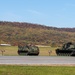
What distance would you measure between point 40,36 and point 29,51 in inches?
3328

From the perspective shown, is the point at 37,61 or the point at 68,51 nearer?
the point at 37,61

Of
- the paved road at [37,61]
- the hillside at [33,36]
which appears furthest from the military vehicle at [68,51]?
the hillside at [33,36]

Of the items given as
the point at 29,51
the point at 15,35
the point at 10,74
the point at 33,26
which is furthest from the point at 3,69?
the point at 33,26

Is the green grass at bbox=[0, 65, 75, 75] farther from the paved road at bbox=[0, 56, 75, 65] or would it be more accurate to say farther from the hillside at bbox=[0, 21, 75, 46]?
the hillside at bbox=[0, 21, 75, 46]

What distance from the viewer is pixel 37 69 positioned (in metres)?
17.6

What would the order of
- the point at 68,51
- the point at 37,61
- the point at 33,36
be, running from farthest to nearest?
the point at 33,36 < the point at 68,51 < the point at 37,61

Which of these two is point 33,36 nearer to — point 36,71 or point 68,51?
point 68,51

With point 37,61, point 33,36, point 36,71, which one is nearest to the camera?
point 36,71

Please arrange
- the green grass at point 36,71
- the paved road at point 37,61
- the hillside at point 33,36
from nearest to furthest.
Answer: the green grass at point 36,71
the paved road at point 37,61
the hillside at point 33,36

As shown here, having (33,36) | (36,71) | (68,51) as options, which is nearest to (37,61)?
(36,71)

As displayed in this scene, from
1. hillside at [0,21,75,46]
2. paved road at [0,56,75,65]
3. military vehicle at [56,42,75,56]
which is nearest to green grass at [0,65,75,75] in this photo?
paved road at [0,56,75,65]

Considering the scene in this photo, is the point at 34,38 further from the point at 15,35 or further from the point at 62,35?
the point at 62,35

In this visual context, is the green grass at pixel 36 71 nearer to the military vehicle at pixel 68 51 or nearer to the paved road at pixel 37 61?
the paved road at pixel 37 61

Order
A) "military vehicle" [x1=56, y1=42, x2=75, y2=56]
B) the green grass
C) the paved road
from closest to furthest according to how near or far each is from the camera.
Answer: the green grass → the paved road → "military vehicle" [x1=56, y1=42, x2=75, y2=56]
